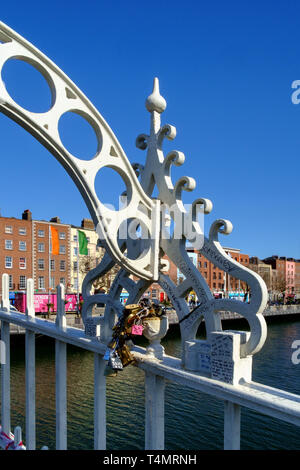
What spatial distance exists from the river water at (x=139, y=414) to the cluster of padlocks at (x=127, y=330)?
8999 mm

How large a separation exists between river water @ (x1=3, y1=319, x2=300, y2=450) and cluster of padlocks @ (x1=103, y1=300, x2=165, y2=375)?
29.5ft

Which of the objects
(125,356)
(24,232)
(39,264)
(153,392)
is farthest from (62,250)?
(153,392)

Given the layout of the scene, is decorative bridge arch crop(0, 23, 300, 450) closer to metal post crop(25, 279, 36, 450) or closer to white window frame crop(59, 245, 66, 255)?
metal post crop(25, 279, 36, 450)

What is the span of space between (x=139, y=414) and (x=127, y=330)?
12260 millimetres

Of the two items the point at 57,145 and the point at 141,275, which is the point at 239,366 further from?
the point at 57,145

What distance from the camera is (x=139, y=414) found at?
15672mm

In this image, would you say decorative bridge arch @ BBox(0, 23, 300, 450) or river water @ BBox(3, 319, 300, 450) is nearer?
decorative bridge arch @ BBox(0, 23, 300, 450)

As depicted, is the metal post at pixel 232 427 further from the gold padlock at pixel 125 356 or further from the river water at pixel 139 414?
the river water at pixel 139 414

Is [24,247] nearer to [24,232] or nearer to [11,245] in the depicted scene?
[11,245]

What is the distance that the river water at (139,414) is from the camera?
1290 cm

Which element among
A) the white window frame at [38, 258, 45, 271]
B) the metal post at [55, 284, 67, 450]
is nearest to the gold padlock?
the metal post at [55, 284, 67, 450]

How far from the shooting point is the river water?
1290cm

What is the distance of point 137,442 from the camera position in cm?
1296

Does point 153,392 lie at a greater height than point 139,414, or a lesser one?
greater
